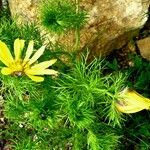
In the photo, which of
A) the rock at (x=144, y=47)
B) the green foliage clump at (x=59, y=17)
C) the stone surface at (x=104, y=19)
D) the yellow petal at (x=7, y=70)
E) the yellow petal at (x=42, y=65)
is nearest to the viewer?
the yellow petal at (x=7, y=70)

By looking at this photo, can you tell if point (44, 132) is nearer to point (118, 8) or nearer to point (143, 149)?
point (143, 149)

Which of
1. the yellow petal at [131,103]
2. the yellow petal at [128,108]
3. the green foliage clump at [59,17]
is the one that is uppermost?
the green foliage clump at [59,17]

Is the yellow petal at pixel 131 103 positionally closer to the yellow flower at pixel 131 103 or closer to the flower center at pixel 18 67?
the yellow flower at pixel 131 103

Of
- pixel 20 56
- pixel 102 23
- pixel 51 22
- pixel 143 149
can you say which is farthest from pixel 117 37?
pixel 20 56

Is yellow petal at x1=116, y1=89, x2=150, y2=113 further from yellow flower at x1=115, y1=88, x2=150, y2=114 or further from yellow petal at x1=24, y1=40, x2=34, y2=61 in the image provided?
yellow petal at x1=24, y1=40, x2=34, y2=61

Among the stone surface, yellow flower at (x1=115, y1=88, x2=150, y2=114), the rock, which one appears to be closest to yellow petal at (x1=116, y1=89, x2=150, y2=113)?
yellow flower at (x1=115, y1=88, x2=150, y2=114)

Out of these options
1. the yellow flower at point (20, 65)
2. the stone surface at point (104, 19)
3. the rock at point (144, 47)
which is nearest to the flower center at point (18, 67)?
the yellow flower at point (20, 65)
